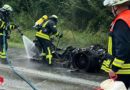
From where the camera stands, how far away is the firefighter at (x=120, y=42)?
107 inches

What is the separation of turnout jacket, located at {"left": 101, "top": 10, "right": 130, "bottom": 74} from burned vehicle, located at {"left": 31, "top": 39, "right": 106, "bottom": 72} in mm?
3347

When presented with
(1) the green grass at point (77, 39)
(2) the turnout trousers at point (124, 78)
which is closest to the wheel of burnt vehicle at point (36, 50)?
(1) the green grass at point (77, 39)

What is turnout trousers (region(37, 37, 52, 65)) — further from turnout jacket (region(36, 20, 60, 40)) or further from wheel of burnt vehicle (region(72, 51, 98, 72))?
wheel of burnt vehicle (region(72, 51, 98, 72))

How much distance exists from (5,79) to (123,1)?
4293 millimetres

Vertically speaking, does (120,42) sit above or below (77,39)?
above

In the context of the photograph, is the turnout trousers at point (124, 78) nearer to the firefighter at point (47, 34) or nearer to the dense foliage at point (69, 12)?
the firefighter at point (47, 34)

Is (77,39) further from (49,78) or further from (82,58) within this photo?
(49,78)

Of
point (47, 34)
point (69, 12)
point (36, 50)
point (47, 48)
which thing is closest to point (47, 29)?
point (47, 34)

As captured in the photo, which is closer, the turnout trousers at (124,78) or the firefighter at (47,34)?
the turnout trousers at (124,78)

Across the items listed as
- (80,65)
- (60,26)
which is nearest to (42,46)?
(80,65)

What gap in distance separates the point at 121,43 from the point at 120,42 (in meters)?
0.02

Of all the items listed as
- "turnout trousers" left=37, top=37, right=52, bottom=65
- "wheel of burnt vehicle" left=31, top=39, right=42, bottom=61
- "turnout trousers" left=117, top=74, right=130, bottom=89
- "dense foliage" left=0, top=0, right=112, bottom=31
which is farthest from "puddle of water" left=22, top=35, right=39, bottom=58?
"turnout trousers" left=117, top=74, right=130, bottom=89

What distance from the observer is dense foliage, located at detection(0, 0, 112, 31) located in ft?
42.6

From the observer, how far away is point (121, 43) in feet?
8.89
